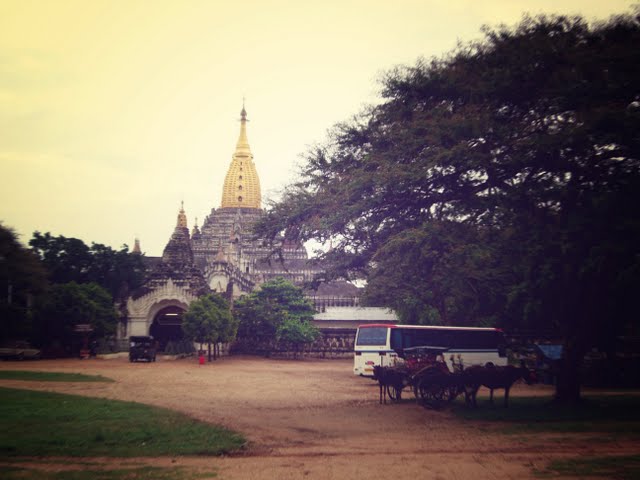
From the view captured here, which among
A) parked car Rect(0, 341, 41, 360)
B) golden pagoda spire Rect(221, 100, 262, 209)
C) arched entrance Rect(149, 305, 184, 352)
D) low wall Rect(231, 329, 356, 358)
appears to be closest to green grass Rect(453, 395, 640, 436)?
low wall Rect(231, 329, 356, 358)

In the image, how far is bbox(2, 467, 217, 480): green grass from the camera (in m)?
8.97

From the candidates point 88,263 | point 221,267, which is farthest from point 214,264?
point 88,263

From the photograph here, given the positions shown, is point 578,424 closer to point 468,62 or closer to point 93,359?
point 468,62

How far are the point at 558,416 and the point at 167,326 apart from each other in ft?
120

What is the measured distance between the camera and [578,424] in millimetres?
14625

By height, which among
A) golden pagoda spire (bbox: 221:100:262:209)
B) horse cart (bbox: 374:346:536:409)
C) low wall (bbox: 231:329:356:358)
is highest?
golden pagoda spire (bbox: 221:100:262:209)

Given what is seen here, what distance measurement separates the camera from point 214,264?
59.3 metres

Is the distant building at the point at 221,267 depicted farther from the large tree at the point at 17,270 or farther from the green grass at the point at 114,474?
the green grass at the point at 114,474

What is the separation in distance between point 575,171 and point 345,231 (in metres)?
6.75

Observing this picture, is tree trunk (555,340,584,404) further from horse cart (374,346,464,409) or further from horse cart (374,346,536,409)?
horse cart (374,346,464,409)

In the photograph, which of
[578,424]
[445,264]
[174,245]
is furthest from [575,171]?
[174,245]

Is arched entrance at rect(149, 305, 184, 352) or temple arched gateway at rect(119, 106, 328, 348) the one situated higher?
temple arched gateway at rect(119, 106, 328, 348)

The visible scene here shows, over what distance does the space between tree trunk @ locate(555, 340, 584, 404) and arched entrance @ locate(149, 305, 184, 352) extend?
3256 cm

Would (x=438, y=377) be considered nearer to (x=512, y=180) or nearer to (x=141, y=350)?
(x=512, y=180)
